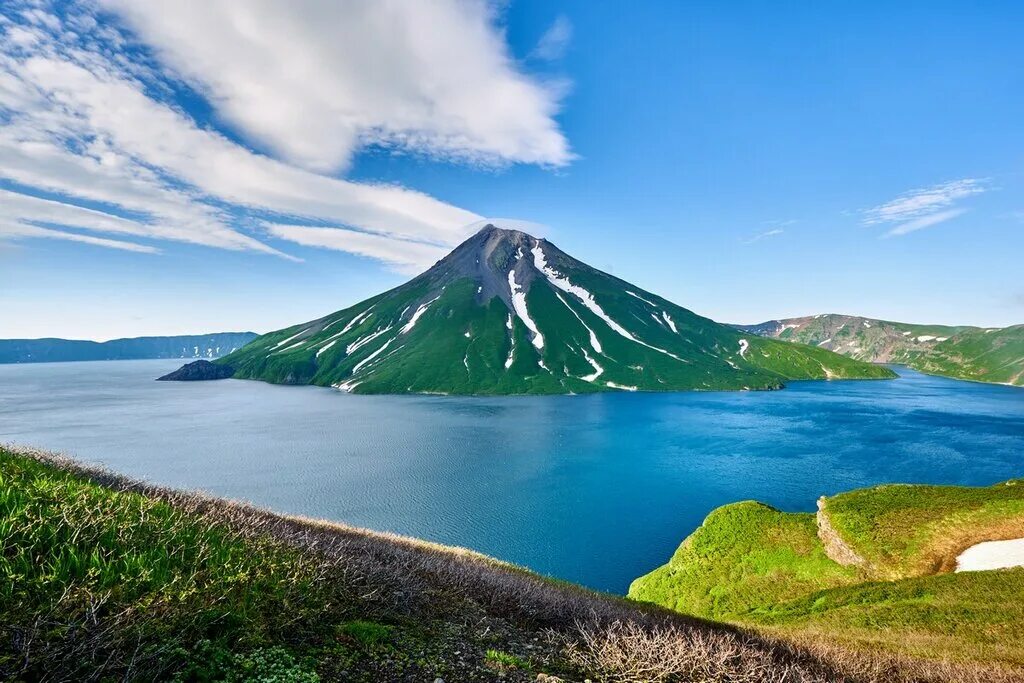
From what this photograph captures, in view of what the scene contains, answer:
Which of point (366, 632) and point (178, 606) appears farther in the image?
point (366, 632)

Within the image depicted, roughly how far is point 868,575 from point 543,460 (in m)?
71.0

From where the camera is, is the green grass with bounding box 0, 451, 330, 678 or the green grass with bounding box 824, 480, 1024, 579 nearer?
the green grass with bounding box 0, 451, 330, 678

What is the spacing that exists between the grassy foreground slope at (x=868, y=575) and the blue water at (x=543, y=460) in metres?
10.8

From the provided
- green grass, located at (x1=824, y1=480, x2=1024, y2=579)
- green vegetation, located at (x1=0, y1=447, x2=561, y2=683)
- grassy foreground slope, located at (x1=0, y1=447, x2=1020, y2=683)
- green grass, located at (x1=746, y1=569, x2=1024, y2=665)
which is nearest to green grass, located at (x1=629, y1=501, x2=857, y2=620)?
green grass, located at (x1=824, y1=480, x2=1024, y2=579)

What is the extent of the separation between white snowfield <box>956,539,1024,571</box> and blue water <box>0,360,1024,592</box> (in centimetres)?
2877

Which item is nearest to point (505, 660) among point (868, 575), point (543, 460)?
point (868, 575)

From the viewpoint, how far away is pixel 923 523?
3869 cm

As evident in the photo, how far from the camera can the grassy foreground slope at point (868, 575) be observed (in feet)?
74.3

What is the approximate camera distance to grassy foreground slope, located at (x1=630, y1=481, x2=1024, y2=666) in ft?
74.3

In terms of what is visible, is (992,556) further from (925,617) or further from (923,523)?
(925,617)

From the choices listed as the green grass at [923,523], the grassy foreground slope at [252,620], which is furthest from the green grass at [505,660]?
the green grass at [923,523]

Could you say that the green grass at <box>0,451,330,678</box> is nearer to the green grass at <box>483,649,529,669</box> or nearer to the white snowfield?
the green grass at <box>483,649,529,669</box>

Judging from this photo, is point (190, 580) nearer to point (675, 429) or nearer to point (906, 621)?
point (906, 621)

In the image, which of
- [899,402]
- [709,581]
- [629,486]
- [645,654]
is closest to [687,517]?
[629,486]
